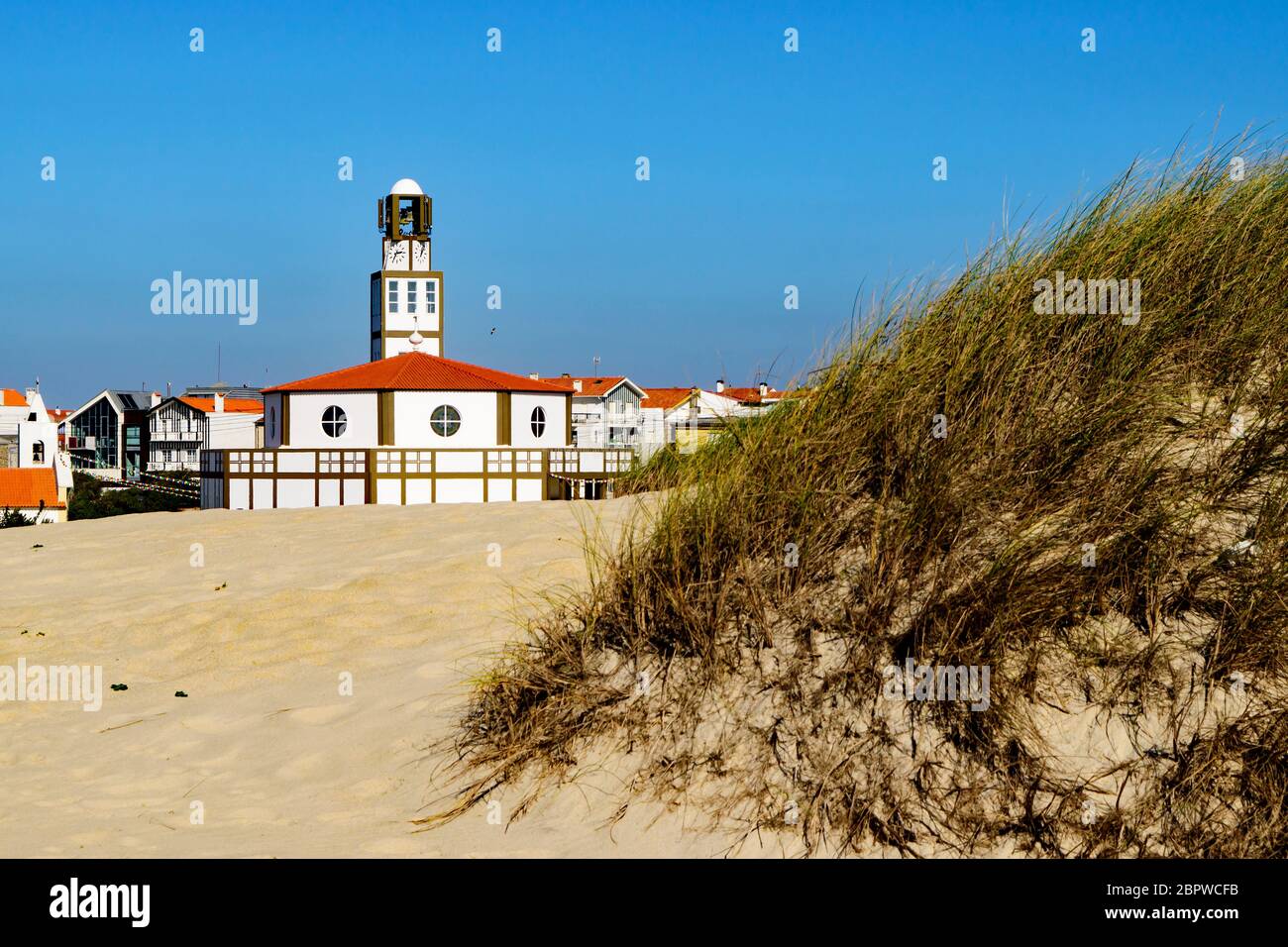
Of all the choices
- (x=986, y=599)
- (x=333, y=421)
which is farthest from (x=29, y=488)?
(x=986, y=599)

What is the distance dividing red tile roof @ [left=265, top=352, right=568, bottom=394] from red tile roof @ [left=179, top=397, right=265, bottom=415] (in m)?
55.1

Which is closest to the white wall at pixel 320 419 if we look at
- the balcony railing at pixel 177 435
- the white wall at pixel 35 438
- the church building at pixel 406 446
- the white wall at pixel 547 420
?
the church building at pixel 406 446

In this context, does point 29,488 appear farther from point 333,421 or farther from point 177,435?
point 177,435

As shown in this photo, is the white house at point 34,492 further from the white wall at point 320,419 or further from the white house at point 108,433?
the white house at point 108,433

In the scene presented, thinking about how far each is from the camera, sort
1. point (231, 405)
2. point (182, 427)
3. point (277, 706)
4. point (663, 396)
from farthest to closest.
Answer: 1. point (182, 427)
2. point (231, 405)
3. point (663, 396)
4. point (277, 706)

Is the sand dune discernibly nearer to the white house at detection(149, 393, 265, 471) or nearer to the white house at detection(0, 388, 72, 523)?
the white house at detection(0, 388, 72, 523)

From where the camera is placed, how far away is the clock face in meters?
52.5

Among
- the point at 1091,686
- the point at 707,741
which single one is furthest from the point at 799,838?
the point at 1091,686

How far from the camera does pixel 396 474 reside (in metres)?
36.2

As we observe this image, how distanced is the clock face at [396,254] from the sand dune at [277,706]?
39.0 metres

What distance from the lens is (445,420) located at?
37.8 m

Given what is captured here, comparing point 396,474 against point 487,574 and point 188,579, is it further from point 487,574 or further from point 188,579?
point 487,574

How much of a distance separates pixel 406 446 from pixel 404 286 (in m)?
16.3

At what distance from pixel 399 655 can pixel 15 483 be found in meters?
50.4
